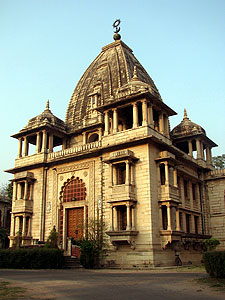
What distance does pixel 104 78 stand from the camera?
39.4 metres

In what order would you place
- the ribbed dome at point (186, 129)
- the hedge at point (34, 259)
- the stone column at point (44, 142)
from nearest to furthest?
the hedge at point (34, 259) < the stone column at point (44, 142) < the ribbed dome at point (186, 129)

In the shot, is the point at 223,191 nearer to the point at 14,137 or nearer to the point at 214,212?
the point at 214,212

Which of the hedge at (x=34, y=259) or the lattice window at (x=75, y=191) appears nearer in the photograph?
the hedge at (x=34, y=259)

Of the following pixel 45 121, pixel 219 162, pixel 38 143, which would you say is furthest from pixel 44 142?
pixel 219 162

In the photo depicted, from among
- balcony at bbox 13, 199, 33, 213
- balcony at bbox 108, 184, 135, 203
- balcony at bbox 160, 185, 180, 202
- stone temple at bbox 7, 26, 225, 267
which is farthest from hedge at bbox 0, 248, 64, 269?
balcony at bbox 160, 185, 180, 202

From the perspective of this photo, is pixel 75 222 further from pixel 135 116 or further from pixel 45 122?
pixel 135 116

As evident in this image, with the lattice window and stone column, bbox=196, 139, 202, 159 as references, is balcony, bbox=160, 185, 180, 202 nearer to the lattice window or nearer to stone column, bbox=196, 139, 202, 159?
the lattice window

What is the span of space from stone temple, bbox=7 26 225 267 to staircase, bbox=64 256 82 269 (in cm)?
93

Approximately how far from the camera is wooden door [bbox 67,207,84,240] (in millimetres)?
28719

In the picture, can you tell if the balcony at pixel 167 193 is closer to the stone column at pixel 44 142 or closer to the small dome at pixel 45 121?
the stone column at pixel 44 142

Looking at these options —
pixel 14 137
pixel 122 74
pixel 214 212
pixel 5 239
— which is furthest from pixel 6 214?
pixel 214 212

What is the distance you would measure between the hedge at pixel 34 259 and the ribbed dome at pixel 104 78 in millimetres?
16258

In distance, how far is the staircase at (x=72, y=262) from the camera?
956 inches

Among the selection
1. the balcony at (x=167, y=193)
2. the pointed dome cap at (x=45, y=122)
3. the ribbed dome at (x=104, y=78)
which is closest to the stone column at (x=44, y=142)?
the pointed dome cap at (x=45, y=122)
